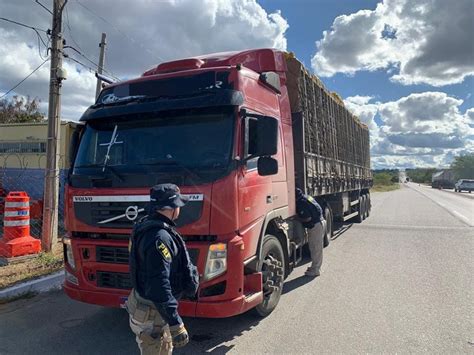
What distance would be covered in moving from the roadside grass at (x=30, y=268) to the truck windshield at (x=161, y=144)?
9.89 ft

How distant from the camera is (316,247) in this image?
6711 millimetres

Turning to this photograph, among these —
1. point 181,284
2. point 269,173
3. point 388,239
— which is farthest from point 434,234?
point 181,284

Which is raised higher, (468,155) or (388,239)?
(468,155)

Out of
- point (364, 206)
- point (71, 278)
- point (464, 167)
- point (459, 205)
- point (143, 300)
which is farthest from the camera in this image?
point (464, 167)

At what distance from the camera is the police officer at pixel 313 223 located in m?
6.25

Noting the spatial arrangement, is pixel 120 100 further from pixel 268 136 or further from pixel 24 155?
pixel 24 155

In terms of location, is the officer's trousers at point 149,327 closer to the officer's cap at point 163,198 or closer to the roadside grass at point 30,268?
the officer's cap at point 163,198

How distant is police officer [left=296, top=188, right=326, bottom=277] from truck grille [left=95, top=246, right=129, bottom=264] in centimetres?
305

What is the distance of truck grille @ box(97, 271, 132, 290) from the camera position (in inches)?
157

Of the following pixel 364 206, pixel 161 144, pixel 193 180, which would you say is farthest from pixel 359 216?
pixel 193 180

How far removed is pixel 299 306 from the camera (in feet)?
16.8

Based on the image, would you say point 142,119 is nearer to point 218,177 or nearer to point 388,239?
point 218,177

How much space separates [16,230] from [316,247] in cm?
555

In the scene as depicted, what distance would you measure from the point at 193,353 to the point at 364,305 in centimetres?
244
